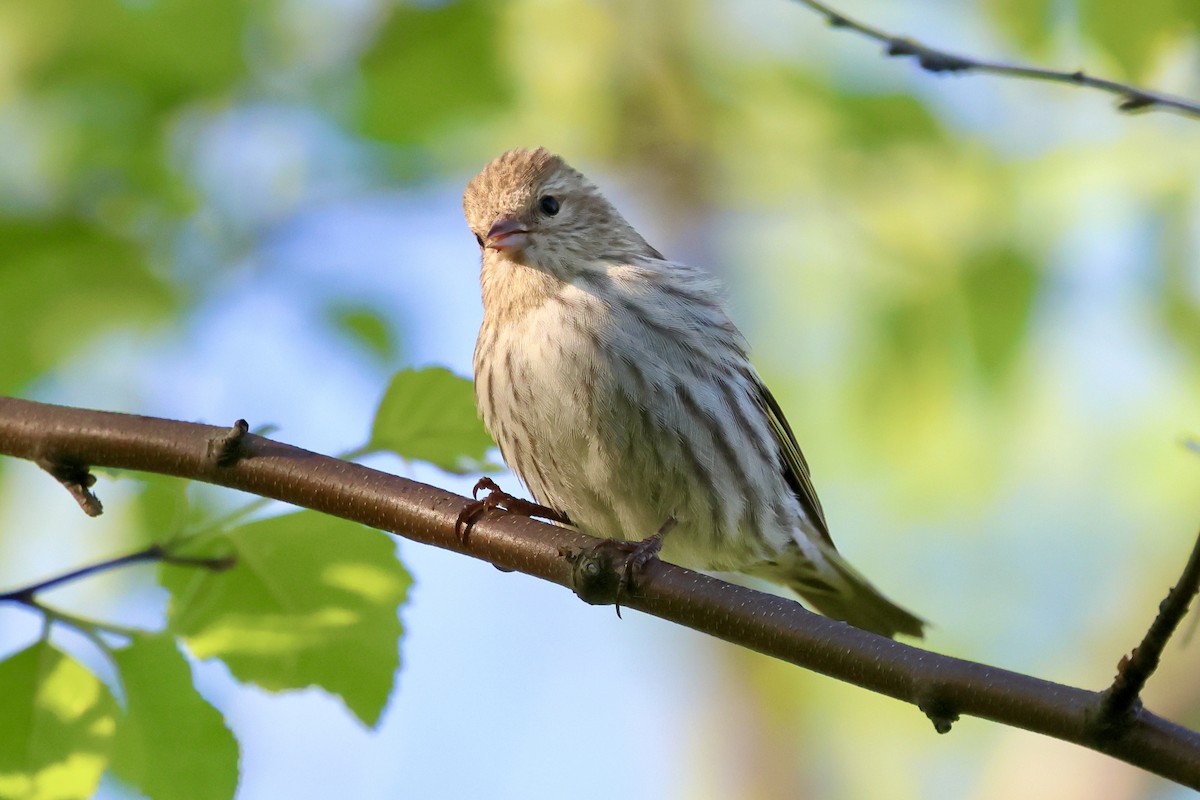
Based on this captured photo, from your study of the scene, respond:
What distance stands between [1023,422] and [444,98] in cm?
326

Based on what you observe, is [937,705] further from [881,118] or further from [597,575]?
[881,118]

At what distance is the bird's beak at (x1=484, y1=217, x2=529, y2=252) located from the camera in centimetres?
525

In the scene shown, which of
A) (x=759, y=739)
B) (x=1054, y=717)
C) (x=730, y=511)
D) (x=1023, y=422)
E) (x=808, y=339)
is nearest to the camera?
(x=1054, y=717)

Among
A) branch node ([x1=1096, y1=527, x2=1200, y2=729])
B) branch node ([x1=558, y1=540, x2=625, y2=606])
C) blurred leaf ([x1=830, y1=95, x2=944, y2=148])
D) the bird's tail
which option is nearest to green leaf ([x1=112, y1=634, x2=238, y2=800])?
branch node ([x1=558, y1=540, x2=625, y2=606])

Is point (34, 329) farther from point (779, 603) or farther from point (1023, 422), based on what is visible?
point (1023, 422)

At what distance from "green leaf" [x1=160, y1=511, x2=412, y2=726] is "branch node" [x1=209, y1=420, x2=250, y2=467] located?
27cm

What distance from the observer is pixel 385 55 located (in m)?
5.17

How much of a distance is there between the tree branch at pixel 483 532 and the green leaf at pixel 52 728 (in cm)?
65

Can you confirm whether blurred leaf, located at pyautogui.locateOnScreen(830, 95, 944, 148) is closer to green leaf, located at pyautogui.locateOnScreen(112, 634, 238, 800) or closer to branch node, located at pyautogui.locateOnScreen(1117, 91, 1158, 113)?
branch node, located at pyautogui.locateOnScreen(1117, 91, 1158, 113)

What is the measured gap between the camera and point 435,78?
5117 mm

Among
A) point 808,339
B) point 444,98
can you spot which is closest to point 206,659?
point 444,98

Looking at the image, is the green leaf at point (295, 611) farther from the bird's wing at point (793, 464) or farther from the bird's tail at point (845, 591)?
the bird's tail at point (845, 591)

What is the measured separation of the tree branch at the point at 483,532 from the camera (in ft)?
9.49

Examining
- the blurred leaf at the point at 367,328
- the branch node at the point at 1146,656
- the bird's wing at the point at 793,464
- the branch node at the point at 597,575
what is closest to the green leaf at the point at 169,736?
the branch node at the point at 597,575
